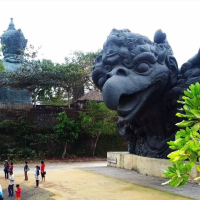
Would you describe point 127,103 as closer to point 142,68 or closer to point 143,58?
point 142,68

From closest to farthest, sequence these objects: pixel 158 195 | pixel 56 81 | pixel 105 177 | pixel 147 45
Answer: pixel 158 195 → pixel 147 45 → pixel 105 177 → pixel 56 81

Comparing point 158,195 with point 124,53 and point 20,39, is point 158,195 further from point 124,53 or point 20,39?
point 20,39

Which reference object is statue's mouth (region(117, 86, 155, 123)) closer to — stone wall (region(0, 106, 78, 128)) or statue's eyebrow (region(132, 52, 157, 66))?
statue's eyebrow (region(132, 52, 157, 66))

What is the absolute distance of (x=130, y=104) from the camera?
8.51m

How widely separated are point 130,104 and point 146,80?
0.75 metres

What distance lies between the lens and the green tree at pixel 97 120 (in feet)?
71.3

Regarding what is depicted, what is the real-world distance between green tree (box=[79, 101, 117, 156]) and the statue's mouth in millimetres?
12950

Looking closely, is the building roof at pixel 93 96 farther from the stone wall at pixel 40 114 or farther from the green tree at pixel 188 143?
the green tree at pixel 188 143

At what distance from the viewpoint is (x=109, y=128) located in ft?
72.0

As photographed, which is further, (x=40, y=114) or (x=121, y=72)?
(x=40, y=114)

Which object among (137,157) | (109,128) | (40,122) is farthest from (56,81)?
(137,157)

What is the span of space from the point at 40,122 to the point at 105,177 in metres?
14.1

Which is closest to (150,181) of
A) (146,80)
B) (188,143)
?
(146,80)

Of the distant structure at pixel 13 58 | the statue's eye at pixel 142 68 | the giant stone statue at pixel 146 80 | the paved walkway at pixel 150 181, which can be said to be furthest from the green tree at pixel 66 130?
the statue's eye at pixel 142 68
